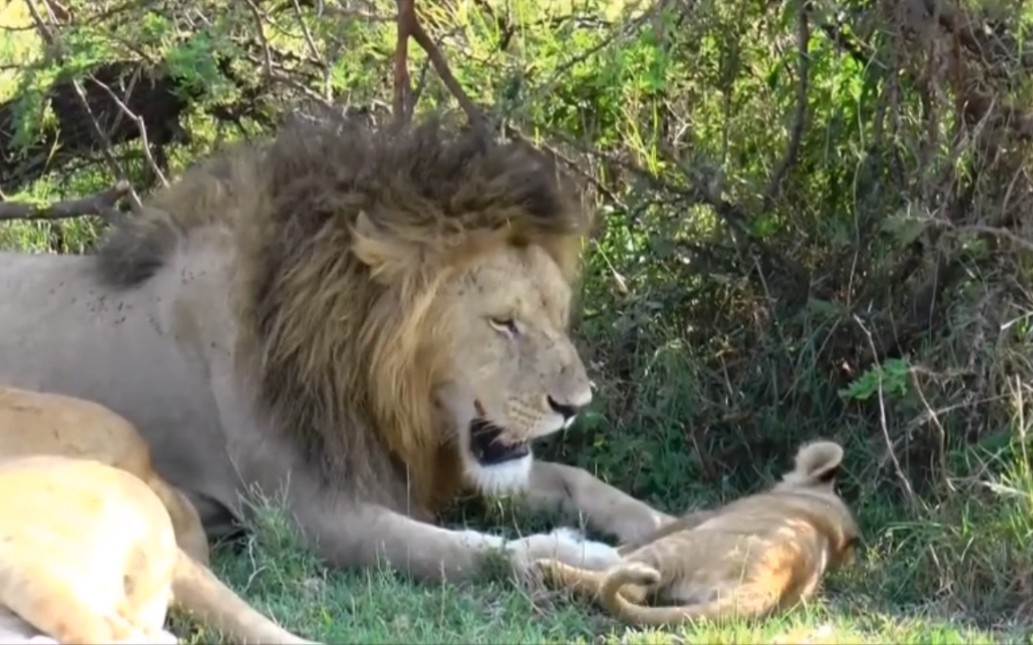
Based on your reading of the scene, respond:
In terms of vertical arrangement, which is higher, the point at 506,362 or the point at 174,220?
the point at 174,220

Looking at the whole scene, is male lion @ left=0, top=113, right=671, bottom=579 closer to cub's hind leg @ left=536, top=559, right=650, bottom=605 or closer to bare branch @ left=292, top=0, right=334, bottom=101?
cub's hind leg @ left=536, top=559, right=650, bottom=605

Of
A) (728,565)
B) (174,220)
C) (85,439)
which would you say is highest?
(174,220)

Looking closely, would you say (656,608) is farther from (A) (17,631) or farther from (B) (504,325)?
(A) (17,631)

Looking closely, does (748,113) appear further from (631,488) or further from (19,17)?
(19,17)

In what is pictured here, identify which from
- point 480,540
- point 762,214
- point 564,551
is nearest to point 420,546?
point 480,540

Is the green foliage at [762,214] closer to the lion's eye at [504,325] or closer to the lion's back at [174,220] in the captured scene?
the lion's eye at [504,325]

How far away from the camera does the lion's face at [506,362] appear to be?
13.7 feet

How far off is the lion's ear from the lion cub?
2.42ft

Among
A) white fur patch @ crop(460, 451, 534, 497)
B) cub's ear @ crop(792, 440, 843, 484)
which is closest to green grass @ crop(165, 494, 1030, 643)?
cub's ear @ crop(792, 440, 843, 484)

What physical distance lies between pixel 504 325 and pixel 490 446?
29 centimetres

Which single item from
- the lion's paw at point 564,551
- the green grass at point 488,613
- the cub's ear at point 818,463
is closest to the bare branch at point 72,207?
the green grass at point 488,613

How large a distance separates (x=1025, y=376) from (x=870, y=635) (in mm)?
1079

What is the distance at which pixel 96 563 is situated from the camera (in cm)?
327

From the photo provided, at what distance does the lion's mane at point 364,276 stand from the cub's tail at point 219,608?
65cm
